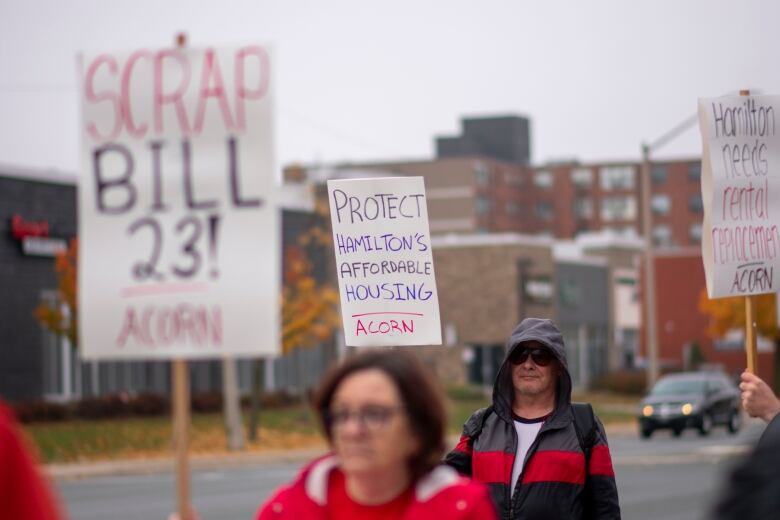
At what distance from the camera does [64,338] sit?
4078cm

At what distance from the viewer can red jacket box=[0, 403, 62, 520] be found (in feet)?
9.02

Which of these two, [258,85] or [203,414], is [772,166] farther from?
[203,414]

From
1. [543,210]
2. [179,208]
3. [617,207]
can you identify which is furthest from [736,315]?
[617,207]

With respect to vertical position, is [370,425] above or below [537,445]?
above

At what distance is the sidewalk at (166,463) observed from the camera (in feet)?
89.8

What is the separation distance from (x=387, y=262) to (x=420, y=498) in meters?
3.68

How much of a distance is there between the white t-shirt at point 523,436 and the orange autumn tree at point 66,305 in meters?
29.9

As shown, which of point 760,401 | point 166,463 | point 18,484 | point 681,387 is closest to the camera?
point 18,484

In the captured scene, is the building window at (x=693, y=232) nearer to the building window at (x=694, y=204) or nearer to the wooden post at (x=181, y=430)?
the building window at (x=694, y=204)

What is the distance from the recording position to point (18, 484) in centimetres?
277

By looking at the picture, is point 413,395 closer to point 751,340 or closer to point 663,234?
point 751,340

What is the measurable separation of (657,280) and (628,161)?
168 ft

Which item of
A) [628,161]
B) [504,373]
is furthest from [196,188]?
[628,161]

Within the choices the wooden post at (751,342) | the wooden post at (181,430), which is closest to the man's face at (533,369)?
the wooden post at (751,342)
